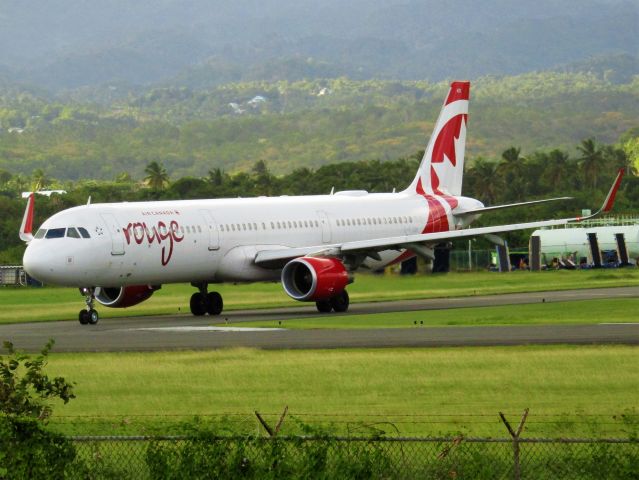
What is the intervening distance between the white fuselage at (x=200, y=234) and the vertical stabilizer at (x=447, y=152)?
1444mm

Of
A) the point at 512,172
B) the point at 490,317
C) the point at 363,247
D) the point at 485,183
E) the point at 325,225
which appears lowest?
the point at 490,317

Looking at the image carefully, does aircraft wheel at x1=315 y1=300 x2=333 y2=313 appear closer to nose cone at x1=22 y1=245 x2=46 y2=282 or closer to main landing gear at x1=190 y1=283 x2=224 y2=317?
main landing gear at x1=190 y1=283 x2=224 y2=317

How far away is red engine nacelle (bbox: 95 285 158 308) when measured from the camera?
170 feet

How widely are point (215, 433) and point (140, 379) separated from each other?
12337 millimetres

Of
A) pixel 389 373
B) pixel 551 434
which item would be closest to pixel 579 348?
pixel 389 373

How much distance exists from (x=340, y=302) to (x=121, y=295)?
305 inches

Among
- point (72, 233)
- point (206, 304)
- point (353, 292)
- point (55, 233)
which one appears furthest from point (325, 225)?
point (55, 233)

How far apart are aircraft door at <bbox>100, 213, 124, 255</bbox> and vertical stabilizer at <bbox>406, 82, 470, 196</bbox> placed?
1678 cm

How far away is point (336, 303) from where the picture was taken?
5094 cm

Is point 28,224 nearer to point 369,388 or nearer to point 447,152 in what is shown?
point 447,152

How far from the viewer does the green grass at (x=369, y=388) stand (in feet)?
75.7

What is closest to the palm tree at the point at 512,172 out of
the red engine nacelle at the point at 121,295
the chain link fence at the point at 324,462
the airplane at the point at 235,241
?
the airplane at the point at 235,241

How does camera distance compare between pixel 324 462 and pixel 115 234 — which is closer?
pixel 324 462

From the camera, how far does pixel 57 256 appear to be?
4622 cm
